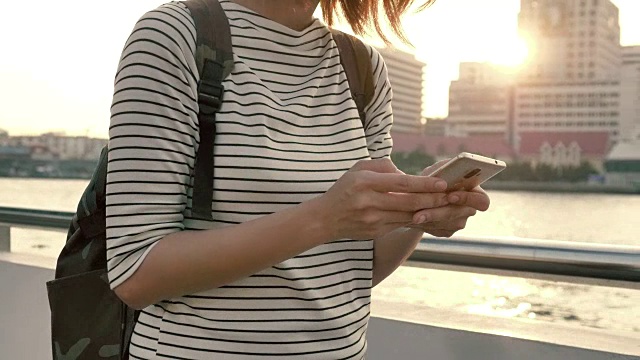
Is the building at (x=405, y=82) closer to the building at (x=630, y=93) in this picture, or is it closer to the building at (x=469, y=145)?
the building at (x=469, y=145)

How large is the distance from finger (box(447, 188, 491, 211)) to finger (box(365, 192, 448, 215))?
0.04 meters

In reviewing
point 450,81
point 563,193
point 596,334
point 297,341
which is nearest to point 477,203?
point 297,341

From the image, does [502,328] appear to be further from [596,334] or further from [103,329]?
[103,329]

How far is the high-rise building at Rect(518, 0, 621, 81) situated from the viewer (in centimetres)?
2416

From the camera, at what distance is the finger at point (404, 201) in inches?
28.4

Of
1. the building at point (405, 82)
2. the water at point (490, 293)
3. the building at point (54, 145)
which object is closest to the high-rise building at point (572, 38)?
the building at point (54, 145)

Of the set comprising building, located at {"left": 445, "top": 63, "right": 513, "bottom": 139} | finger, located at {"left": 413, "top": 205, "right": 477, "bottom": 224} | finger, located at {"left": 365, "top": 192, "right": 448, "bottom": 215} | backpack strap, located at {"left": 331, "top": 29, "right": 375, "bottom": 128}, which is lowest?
finger, located at {"left": 413, "top": 205, "right": 477, "bottom": 224}

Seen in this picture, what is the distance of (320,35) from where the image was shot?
3.41ft

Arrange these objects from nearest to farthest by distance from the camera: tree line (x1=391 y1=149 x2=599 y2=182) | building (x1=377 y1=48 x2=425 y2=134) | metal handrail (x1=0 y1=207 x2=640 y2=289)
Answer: metal handrail (x1=0 y1=207 x2=640 y2=289) → building (x1=377 y1=48 x2=425 y2=134) → tree line (x1=391 y1=149 x2=599 y2=182)

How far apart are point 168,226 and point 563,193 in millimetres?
11243

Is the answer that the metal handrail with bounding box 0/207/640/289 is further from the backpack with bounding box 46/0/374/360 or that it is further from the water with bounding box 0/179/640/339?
the backpack with bounding box 46/0/374/360

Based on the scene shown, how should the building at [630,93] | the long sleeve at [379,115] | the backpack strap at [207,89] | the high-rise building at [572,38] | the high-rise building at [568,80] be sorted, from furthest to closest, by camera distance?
the high-rise building at [572,38], the high-rise building at [568,80], the building at [630,93], the long sleeve at [379,115], the backpack strap at [207,89]

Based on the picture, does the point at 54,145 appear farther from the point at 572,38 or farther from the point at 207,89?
the point at 572,38

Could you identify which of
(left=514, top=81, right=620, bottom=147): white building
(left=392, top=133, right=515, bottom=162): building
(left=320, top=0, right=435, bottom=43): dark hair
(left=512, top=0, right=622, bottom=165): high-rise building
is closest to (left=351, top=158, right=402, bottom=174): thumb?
(left=320, top=0, right=435, bottom=43): dark hair
